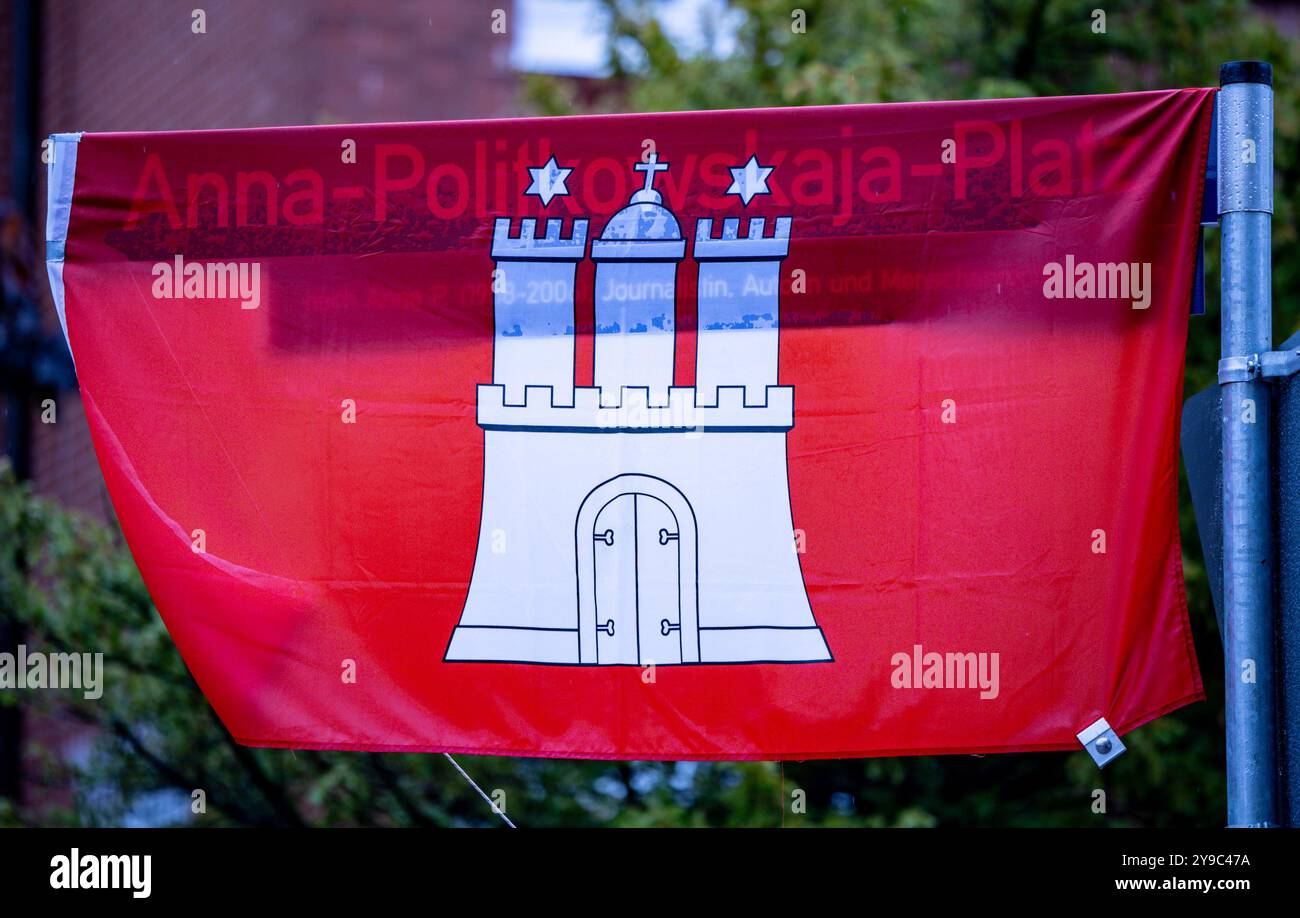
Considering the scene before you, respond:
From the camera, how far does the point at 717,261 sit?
13.3ft

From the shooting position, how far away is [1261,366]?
3516mm

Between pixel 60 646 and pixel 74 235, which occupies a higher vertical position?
pixel 74 235

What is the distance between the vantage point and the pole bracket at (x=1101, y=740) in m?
3.73

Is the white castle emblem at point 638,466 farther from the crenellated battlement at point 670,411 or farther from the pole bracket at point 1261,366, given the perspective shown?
the pole bracket at point 1261,366

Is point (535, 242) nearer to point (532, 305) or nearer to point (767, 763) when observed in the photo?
point (532, 305)

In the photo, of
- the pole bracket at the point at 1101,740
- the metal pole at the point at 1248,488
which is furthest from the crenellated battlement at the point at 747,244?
the pole bracket at the point at 1101,740

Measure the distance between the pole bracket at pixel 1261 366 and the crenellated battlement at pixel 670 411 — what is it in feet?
3.76

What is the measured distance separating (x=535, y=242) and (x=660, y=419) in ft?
2.11

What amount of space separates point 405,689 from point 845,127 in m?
2.04

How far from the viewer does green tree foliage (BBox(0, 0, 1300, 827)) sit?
7.39m

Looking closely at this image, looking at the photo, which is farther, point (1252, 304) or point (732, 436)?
point (732, 436)

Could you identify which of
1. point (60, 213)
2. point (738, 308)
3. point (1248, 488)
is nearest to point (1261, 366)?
point (1248, 488)
